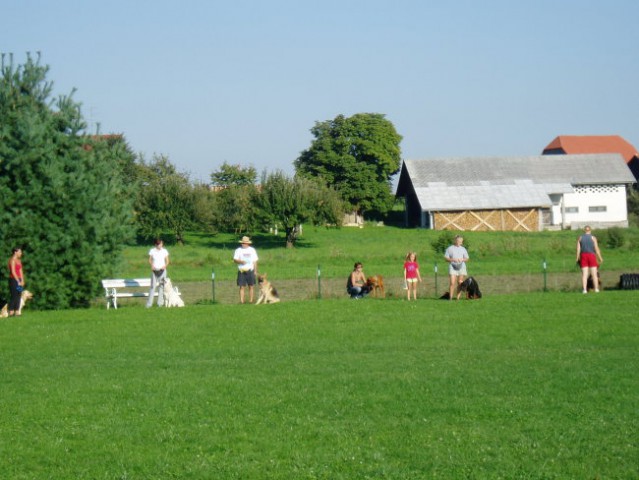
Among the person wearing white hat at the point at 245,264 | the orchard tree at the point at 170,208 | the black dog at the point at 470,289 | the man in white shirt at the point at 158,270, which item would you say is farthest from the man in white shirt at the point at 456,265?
the orchard tree at the point at 170,208

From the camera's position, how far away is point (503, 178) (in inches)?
3098

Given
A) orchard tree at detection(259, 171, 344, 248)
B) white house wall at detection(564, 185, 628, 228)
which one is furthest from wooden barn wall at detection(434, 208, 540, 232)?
orchard tree at detection(259, 171, 344, 248)

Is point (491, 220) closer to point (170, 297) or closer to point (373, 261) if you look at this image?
point (373, 261)

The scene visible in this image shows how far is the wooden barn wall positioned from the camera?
73938 millimetres

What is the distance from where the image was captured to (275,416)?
1009 centimetres

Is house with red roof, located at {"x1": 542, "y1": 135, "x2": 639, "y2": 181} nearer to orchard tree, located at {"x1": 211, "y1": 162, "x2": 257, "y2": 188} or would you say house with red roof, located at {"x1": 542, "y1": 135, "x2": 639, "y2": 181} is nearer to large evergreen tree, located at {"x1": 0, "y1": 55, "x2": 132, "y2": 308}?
orchard tree, located at {"x1": 211, "y1": 162, "x2": 257, "y2": 188}

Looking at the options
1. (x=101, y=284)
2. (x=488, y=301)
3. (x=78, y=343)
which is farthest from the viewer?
(x=101, y=284)

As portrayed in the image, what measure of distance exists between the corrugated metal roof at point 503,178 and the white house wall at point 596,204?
642 millimetres

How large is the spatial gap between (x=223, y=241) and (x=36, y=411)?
54.7 metres

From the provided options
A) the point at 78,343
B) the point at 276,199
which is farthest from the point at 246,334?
the point at 276,199

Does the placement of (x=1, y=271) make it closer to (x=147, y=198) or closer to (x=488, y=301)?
(x=488, y=301)

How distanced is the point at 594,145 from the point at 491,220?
55039 millimetres

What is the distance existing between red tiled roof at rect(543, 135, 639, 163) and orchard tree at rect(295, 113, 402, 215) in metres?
42.0

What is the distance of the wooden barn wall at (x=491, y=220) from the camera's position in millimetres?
73938
